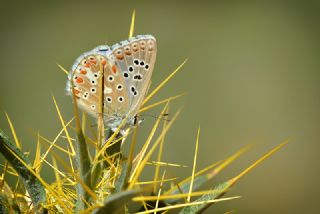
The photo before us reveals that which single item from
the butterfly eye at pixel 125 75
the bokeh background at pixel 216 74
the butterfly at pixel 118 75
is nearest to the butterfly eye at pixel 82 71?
the butterfly at pixel 118 75

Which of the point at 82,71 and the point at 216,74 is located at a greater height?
the point at 82,71

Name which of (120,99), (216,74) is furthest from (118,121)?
(216,74)

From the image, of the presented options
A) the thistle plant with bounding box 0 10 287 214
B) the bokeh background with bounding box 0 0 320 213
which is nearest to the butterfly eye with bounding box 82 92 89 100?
the thistle plant with bounding box 0 10 287 214

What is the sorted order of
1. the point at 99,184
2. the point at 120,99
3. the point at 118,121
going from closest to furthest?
1. the point at 99,184
2. the point at 118,121
3. the point at 120,99

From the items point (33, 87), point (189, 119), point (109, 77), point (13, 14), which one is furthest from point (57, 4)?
→ point (109, 77)

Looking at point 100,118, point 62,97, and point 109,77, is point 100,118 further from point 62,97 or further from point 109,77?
point 62,97

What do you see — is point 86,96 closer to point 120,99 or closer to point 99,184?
point 120,99

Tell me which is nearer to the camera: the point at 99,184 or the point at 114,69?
the point at 99,184

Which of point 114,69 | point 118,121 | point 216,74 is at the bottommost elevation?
point 216,74
